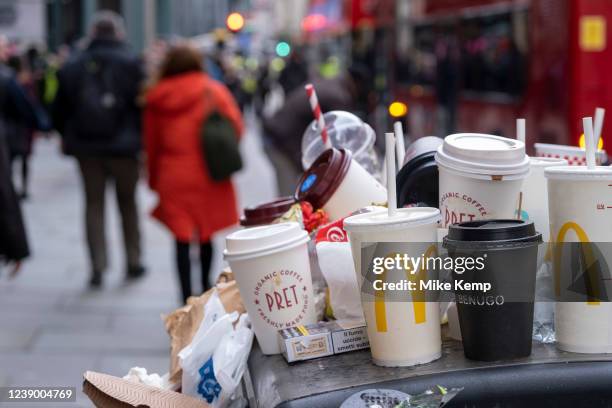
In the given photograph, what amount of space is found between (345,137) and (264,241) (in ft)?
3.93

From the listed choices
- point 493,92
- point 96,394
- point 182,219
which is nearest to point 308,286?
point 96,394

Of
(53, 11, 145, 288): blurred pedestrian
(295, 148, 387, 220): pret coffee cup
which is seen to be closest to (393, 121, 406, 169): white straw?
(295, 148, 387, 220): pret coffee cup

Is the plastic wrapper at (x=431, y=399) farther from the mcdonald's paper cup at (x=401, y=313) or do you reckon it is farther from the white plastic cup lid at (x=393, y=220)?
the white plastic cup lid at (x=393, y=220)

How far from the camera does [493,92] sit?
13.6 metres

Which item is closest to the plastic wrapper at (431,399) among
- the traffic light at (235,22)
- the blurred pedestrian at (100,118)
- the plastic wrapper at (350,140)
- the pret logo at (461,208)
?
the pret logo at (461,208)

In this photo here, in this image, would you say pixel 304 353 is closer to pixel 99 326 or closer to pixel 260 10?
pixel 99 326

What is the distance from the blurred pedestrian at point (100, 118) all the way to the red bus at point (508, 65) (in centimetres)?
354

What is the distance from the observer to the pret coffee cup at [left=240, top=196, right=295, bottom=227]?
143 inches

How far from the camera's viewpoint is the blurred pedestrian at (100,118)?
8.41m

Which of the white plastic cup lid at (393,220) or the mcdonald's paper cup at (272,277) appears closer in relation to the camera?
the white plastic cup lid at (393,220)

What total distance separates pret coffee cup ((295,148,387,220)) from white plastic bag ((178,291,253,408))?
453mm

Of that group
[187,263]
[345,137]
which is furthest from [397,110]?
[345,137]

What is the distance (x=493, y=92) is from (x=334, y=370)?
36.9 feet

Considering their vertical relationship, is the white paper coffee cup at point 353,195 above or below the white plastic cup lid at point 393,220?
below
